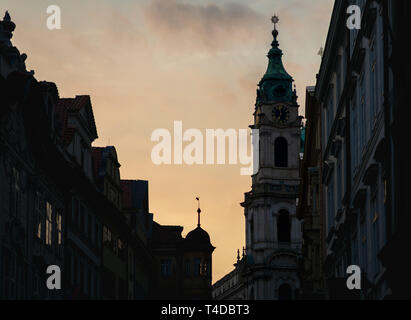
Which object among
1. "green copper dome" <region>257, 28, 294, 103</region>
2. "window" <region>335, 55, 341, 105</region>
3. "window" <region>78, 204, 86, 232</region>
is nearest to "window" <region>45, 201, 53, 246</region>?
"window" <region>78, 204, 86, 232</region>

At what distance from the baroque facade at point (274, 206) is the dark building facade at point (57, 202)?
54.0 metres

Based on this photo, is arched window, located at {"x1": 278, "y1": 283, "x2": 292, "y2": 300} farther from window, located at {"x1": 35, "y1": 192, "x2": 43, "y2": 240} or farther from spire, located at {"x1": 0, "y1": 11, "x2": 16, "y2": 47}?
spire, located at {"x1": 0, "y1": 11, "x2": 16, "y2": 47}

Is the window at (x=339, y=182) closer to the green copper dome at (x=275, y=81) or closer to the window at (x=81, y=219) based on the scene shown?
the window at (x=81, y=219)

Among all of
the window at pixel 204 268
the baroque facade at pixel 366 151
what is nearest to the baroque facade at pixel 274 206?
the window at pixel 204 268

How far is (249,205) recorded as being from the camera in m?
144

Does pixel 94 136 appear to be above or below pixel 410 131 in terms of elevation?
above

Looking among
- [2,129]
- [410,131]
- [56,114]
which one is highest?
[56,114]

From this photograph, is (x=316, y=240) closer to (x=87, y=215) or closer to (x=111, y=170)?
(x=87, y=215)

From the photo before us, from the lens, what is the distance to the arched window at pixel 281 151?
5679 inches

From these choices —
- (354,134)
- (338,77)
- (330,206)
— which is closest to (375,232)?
(354,134)

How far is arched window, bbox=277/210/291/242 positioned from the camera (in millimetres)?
141875

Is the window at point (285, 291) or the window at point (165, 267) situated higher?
the window at point (285, 291)
